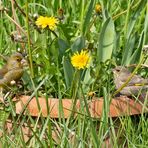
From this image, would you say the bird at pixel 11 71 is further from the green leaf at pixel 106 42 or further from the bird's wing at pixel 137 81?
the bird's wing at pixel 137 81

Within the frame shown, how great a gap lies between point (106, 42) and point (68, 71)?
Result: 284mm

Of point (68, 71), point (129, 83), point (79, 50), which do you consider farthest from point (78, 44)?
point (129, 83)

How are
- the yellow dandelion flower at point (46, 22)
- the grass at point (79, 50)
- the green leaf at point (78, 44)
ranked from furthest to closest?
the green leaf at point (78, 44)
the yellow dandelion flower at point (46, 22)
the grass at point (79, 50)

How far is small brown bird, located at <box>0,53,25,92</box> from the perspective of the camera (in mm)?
3066

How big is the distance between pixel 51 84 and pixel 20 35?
0.36 meters

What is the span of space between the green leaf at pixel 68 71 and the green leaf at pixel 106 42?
0.20 meters

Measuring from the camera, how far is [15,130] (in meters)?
2.58

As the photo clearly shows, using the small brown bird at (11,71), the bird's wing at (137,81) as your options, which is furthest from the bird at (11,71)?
the bird's wing at (137,81)

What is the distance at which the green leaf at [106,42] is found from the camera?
3.22m

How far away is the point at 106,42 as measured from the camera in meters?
3.24

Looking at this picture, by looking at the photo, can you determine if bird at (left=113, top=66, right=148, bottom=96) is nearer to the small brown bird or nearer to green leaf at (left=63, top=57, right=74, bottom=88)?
green leaf at (left=63, top=57, right=74, bottom=88)

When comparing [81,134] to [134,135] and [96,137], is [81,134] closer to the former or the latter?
[96,137]

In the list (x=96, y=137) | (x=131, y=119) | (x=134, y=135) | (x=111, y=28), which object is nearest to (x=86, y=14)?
(x=111, y=28)

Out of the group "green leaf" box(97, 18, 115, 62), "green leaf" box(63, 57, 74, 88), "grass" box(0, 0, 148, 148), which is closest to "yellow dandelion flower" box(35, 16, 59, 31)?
"grass" box(0, 0, 148, 148)
